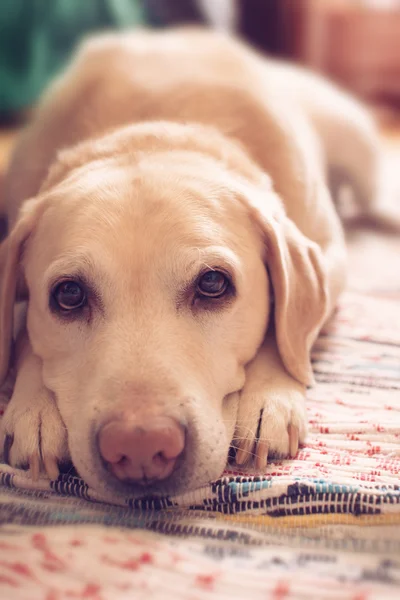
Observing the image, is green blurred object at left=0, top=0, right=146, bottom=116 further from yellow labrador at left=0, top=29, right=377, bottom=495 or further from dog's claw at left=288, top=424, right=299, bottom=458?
dog's claw at left=288, top=424, right=299, bottom=458

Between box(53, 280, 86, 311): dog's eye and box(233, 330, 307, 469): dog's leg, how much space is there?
548 millimetres

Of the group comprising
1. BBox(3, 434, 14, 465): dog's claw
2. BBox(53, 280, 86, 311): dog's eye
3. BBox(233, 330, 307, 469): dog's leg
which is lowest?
BBox(3, 434, 14, 465): dog's claw

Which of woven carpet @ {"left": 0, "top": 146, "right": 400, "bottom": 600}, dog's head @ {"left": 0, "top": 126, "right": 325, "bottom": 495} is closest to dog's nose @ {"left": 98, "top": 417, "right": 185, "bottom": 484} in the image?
dog's head @ {"left": 0, "top": 126, "right": 325, "bottom": 495}

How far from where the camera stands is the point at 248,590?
1328mm

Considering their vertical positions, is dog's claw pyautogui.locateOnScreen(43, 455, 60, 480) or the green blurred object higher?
the green blurred object

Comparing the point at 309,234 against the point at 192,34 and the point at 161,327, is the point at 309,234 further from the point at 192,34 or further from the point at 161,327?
the point at 192,34

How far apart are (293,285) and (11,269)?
0.89 metres

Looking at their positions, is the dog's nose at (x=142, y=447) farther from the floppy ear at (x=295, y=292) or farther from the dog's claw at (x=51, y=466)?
the floppy ear at (x=295, y=292)

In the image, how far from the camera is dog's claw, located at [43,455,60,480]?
5.63 feet

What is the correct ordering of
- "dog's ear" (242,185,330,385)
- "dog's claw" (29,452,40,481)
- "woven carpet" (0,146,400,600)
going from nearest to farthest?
"woven carpet" (0,146,400,600) < "dog's claw" (29,452,40,481) < "dog's ear" (242,185,330,385)

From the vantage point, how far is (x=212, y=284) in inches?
73.2

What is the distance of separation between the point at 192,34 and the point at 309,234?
1464mm

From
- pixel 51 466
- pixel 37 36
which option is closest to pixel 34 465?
pixel 51 466

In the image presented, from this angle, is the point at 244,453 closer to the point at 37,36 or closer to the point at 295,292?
the point at 295,292
